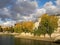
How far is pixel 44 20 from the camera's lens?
127812 millimetres

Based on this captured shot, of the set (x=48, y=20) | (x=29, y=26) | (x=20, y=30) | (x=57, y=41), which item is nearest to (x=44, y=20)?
(x=48, y=20)

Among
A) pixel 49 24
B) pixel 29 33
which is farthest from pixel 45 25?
pixel 29 33

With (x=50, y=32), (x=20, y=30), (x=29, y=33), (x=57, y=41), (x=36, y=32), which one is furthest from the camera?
(x=20, y=30)

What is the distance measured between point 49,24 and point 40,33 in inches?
404

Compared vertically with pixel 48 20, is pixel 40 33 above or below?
below

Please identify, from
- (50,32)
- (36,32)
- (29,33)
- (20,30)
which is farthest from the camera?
(20,30)

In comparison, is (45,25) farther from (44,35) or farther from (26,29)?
(26,29)

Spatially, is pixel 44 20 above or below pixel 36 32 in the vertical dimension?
above

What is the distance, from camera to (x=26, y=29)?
171250 millimetres

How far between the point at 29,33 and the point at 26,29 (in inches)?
289

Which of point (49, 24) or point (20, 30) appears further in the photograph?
point (20, 30)

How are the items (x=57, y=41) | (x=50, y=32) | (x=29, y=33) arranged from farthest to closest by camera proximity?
(x=29, y=33)
(x=50, y=32)
(x=57, y=41)

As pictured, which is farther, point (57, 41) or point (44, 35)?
point (44, 35)

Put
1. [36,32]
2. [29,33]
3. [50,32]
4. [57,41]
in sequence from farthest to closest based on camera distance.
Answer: [29,33] → [36,32] → [50,32] → [57,41]
